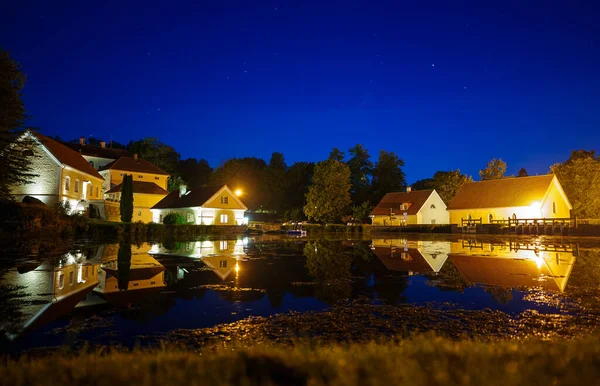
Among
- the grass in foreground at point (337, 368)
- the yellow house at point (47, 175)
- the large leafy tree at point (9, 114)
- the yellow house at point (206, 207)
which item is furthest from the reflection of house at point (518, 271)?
the yellow house at point (47, 175)

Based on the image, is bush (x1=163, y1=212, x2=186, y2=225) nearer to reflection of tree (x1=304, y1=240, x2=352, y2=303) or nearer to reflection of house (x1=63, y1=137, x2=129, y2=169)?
reflection of house (x1=63, y1=137, x2=129, y2=169)

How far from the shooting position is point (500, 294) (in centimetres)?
1156

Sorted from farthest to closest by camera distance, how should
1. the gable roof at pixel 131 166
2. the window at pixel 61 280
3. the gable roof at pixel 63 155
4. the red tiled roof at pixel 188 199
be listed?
the gable roof at pixel 131 166, the red tiled roof at pixel 188 199, the gable roof at pixel 63 155, the window at pixel 61 280

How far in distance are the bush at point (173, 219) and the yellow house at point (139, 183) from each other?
9.23 m

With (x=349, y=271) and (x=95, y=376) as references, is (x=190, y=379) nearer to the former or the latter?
(x=95, y=376)

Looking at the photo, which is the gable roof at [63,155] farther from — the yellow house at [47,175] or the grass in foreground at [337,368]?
the grass in foreground at [337,368]

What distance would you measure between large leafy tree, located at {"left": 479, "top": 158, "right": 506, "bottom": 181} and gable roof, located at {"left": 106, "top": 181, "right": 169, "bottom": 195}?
57660mm

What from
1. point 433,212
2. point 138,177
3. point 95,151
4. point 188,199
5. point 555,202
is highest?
point 95,151

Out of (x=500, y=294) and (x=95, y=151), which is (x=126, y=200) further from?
(x=500, y=294)

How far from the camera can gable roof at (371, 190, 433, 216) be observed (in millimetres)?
67562

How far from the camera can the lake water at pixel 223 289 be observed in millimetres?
8594

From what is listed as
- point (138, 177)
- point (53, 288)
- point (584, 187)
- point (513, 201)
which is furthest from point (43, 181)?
point (584, 187)

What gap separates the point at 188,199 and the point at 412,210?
36.2 meters

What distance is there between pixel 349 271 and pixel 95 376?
13209 mm
